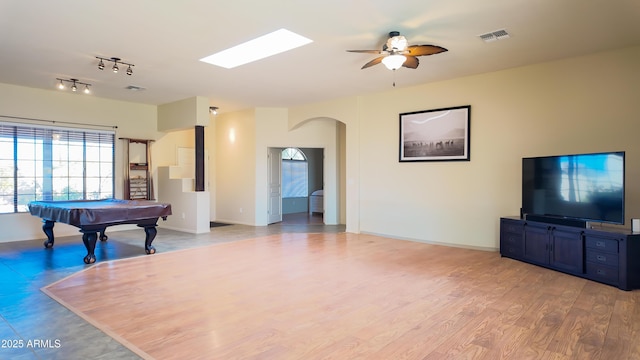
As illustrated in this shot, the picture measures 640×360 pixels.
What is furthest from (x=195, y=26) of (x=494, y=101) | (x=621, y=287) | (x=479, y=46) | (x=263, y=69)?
(x=621, y=287)

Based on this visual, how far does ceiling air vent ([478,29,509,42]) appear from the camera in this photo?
4.14m

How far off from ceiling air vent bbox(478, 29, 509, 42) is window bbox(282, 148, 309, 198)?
7813 mm

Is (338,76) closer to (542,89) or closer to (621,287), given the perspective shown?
(542,89)

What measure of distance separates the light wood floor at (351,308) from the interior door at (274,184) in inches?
150

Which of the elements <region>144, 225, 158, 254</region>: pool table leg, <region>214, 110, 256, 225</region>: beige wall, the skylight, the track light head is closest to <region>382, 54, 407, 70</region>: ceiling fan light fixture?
the skylight

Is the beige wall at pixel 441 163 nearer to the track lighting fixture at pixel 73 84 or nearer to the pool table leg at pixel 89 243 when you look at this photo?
the track lighting fixture at pixel 73 84

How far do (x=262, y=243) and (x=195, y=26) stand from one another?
3812 mm

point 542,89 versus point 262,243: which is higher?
point 542,89

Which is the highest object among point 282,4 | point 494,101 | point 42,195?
point 282,4

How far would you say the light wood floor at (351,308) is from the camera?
8.41 feet

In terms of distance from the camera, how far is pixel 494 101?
5820 millimetres

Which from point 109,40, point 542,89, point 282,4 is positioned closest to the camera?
point 282,4

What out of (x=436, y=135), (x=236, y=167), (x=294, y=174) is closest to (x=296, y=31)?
(x=436, y=135)

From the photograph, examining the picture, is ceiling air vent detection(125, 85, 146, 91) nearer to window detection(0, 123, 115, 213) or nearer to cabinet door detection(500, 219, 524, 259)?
window detection(0, 123, 115, 213)
